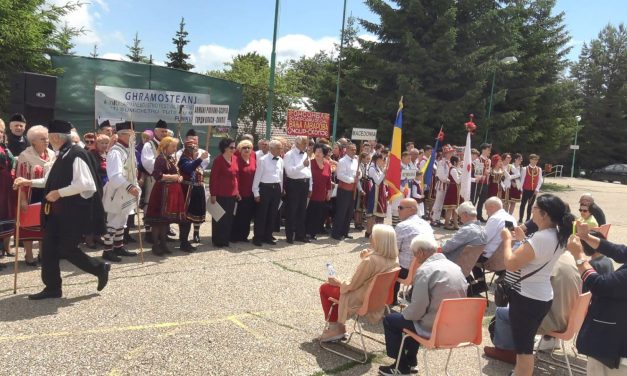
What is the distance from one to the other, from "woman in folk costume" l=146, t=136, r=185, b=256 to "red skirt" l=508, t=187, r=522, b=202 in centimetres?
1021

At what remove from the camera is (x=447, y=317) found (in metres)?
4.03

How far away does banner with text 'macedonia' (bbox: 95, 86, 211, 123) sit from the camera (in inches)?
500

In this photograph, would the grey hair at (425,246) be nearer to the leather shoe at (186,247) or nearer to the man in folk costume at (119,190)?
the man in folk costume at (119,190)

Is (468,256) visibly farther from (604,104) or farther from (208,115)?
(604,104)

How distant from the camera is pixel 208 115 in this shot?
9102 mm

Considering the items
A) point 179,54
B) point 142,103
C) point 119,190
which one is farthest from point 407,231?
point 179,54

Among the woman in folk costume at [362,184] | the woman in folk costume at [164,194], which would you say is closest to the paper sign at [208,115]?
the woman in folk costume at [164,194]

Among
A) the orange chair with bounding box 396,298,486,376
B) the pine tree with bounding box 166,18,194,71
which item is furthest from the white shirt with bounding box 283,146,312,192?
the pine tree with bounding box 166,18,194,71

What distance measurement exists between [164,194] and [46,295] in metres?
2.56

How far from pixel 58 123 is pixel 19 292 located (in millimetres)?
2063

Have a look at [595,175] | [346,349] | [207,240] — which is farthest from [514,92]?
[346,349]

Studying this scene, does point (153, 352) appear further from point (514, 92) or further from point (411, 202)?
point (514, 92)

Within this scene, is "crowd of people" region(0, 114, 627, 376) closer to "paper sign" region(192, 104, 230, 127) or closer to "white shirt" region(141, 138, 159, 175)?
"white shirt" region(141, 138, 159, 175)

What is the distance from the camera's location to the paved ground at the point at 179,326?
14.1 ft
